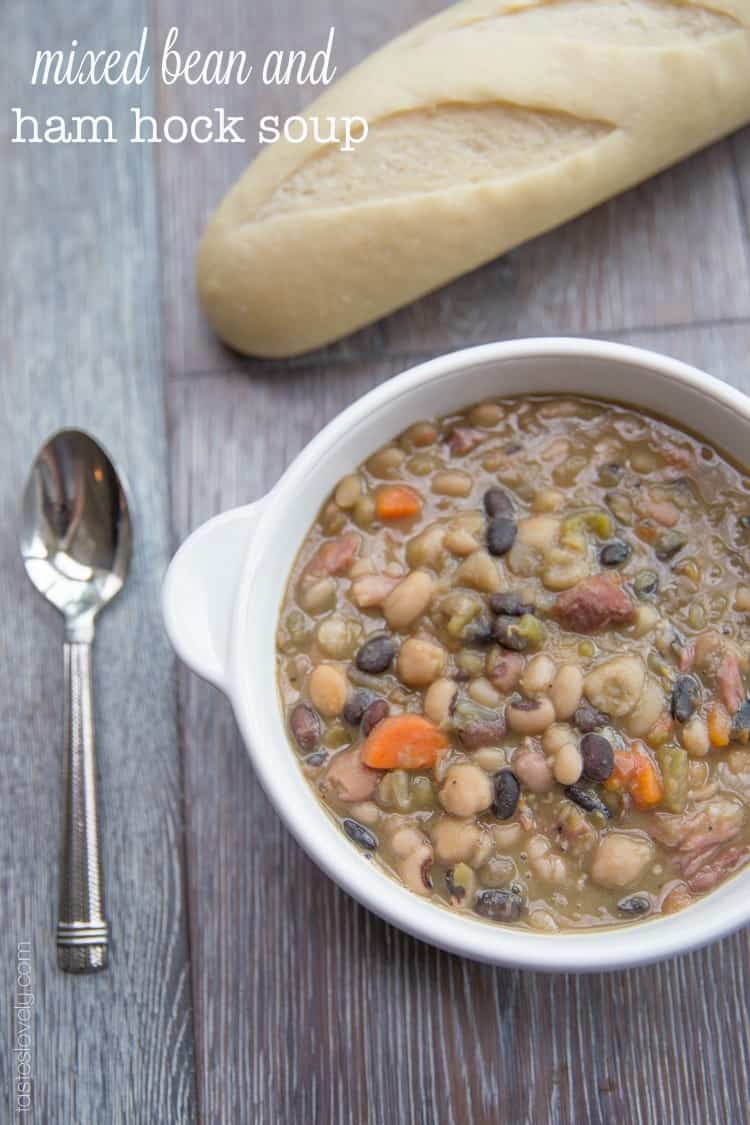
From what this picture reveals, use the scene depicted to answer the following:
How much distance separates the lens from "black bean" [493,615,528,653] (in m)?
1.96

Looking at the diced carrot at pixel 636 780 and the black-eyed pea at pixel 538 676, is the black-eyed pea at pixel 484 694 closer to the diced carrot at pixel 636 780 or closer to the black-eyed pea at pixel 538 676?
the black-eyed pea at pixel 538 676

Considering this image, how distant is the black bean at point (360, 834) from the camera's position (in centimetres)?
193

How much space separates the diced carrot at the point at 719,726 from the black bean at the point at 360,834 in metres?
0.66

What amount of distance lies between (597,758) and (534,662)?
0.21 m

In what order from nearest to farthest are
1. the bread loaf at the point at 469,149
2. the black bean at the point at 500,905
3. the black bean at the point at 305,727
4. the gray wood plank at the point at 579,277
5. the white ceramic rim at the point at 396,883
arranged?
the white ceramic rim at the point at 396,883, the black bean at the point at 500,905, the black bean at the point at 305,727, the bread loaf at the point at 469,149, the gray wood plank at the point at 579,277

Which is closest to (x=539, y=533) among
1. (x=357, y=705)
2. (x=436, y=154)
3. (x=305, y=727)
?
(x=357, y=705)

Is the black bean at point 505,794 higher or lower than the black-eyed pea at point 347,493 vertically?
lower

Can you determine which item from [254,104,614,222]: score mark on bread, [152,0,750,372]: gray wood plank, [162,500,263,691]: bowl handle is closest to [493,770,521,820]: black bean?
[162,500,263,691]: bowl handle

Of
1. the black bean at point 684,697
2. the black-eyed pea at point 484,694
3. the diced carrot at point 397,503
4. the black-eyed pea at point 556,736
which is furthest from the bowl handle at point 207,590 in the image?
the black bean at point 684,697

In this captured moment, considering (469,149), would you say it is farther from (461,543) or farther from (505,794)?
(505,794)

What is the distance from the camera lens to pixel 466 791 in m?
1.87

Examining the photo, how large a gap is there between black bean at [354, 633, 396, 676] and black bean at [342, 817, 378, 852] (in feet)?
0.93

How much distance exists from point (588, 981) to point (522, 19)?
7.00ft

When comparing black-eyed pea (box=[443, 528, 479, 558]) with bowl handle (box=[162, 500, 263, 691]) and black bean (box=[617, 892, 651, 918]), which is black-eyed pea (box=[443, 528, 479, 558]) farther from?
black bean (box=[617, 892, 651, 918])
